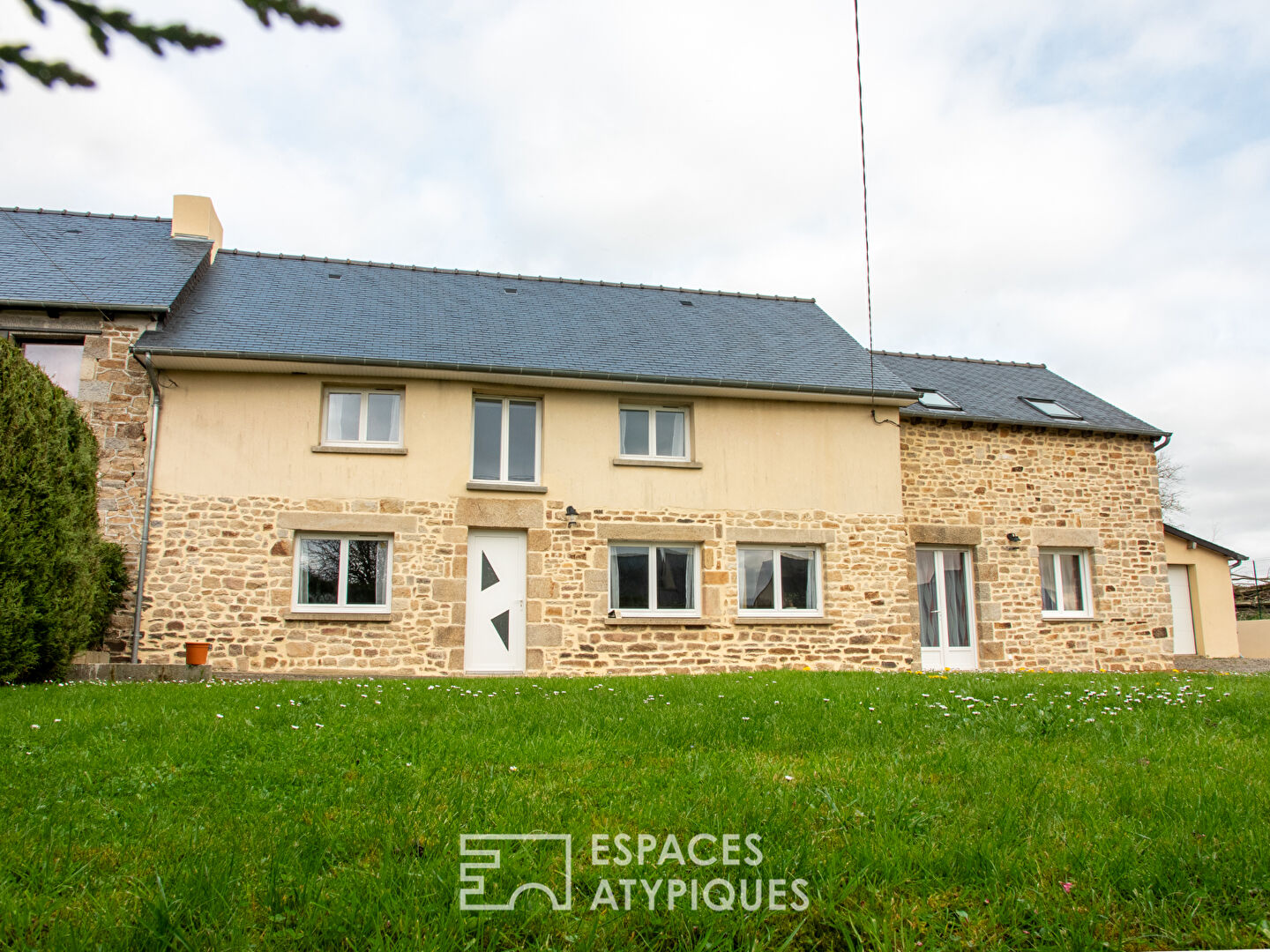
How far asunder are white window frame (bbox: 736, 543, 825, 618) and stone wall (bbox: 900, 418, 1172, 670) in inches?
62.5

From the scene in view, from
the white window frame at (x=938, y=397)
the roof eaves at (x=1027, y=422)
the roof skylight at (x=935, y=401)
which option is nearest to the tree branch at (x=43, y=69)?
the roof eaves at (x=1027, y=422)

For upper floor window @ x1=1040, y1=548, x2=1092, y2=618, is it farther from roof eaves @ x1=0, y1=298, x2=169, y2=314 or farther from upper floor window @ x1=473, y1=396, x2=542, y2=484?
roof eaves @ x1=0, y1=298, x2=169, y2=314

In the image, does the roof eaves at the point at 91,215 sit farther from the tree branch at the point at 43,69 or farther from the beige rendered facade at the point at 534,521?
the tree branch at the point at 43,69

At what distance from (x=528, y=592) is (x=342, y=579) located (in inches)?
95.9

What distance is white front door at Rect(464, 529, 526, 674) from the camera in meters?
11.4

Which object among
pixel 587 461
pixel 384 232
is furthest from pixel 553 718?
pixel 384 232

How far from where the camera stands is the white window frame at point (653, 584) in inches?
464

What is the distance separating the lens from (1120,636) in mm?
13984

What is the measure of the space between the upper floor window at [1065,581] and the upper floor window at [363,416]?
34.4 feet

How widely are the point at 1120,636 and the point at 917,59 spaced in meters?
12.5

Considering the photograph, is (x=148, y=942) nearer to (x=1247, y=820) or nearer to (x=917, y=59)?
(x=1247, y=820)

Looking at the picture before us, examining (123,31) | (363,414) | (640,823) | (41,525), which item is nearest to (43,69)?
(123,31)

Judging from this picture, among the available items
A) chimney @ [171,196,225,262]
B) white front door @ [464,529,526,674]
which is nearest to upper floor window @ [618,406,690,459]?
white front door @ [464,529,526,674]
